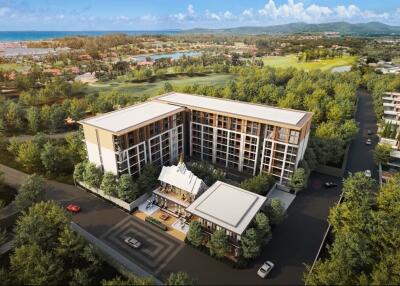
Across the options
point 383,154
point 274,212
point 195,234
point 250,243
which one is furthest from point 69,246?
point 383,154

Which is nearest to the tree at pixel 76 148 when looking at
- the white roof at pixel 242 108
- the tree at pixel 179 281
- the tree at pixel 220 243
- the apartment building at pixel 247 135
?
the white roof at pixel 242 108

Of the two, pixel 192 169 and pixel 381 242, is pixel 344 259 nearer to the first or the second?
pixel 381 242

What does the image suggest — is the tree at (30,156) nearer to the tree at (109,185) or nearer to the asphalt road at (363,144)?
the tree at (109,185)

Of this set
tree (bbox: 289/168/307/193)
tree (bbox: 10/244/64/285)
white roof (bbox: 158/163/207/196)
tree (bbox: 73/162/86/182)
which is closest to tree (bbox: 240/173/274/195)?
tree (bbox: 289/168/307/193)

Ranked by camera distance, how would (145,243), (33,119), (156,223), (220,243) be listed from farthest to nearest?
(33,119) → (156,223) → (145,243) → (220,243)

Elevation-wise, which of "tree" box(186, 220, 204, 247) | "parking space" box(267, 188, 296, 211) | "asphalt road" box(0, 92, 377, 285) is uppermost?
"tree" box(186, 220, 204, 247)

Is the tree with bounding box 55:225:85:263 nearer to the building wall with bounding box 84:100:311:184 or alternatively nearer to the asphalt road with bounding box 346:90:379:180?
the building wall with bounding box 84:100:311:184

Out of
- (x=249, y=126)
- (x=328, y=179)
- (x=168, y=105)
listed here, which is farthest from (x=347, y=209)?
(x=168, y=105)

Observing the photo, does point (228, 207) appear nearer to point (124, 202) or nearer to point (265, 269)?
point (265, 269)
